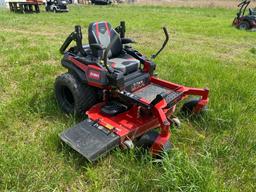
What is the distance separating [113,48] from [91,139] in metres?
1.62

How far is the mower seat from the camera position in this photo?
11.3ft

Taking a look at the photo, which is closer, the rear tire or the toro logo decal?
the toro logo decal

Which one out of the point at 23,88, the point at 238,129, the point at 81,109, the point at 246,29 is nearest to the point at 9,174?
the point at 81,109

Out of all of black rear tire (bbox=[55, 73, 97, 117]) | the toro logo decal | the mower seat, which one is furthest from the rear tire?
the toro logo decal

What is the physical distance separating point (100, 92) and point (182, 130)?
3.73 ft

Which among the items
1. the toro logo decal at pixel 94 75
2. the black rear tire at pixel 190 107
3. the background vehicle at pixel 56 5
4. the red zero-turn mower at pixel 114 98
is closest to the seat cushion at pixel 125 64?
the red zero-turn mower at pixel 114 98

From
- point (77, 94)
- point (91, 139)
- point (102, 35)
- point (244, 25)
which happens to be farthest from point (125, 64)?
point (244, 25)

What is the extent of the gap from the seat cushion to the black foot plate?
832 millimetres

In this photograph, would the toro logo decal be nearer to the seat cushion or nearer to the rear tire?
→ the seat cushion

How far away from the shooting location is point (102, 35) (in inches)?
146

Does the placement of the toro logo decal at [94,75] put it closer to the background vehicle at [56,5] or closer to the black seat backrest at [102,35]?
the black seat backrest at [102,35]

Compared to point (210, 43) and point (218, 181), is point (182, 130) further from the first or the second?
point (210, 43)

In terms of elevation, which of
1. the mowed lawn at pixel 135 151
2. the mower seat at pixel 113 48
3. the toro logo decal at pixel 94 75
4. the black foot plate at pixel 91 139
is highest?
the mower seat at pixel 113 48

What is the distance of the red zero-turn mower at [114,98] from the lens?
2.66 m
